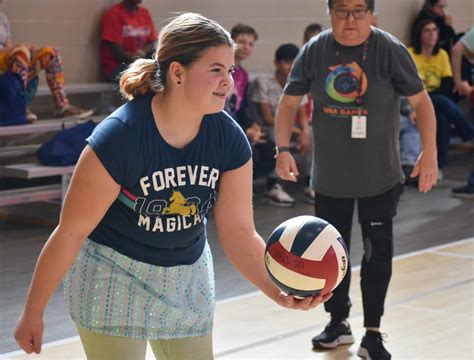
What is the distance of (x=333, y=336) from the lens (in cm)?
502

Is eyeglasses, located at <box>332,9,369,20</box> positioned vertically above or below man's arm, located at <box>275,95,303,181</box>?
above

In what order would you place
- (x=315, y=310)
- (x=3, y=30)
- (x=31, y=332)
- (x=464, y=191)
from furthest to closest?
(x=464, y=191) → (x=3, y=30) → (x=315, y=310) → (x=31, y=332)

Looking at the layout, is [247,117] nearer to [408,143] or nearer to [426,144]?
[408,143]

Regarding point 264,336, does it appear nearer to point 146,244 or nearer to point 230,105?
point 146,244

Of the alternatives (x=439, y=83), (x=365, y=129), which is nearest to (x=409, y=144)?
(x=439, y=83)

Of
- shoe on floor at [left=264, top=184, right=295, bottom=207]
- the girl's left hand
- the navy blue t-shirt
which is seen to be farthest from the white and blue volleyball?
shoe on floor at [left=264, top=184, right=295, bottom=207]

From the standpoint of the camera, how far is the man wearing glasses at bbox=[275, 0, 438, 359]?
475 cm

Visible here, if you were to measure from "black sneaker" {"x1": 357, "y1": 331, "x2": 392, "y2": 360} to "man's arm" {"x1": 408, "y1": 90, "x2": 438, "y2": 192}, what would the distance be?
73 centimetres

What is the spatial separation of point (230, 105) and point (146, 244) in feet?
20.7

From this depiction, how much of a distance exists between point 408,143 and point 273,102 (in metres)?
1.79

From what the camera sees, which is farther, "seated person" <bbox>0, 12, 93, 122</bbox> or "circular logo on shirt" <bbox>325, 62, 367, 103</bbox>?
"seated person" <bbox>0, 12, 93, 122</bbox>

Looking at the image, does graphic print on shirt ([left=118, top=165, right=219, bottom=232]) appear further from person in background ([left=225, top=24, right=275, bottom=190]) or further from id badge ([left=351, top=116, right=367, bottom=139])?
person in background ([left=225, top=24, right=275, bottom=190])

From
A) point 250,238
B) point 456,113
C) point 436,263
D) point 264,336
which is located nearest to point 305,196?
point 456,113

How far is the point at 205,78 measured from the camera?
2.85 m
